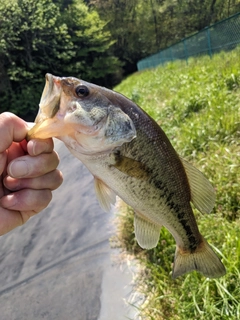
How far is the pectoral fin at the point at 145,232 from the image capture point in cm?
172

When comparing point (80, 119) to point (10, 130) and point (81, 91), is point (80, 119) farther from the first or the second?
point (10, 130)

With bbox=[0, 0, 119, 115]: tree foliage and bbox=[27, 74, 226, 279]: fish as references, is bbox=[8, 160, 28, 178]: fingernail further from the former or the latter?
bbox=[0, 0, 119, 115]: tree foliage

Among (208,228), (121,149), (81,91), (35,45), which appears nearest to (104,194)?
(121,149)

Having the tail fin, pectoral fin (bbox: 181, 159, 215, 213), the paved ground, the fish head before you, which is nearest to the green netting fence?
the paved ground

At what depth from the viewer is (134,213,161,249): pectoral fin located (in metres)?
1.72

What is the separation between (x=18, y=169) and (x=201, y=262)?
3.66 feet

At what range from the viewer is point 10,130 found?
1671 mm

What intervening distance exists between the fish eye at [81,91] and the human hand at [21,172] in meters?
0.30

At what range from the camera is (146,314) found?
290 centimetres

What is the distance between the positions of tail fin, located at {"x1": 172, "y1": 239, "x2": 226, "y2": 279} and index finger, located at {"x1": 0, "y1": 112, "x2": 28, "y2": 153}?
1.10 metres

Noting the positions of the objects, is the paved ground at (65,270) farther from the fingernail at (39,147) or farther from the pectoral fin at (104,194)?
the fingernail at (39,147)

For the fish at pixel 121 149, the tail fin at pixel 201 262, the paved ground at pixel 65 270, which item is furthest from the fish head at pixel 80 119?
the paved ground at pixel 65 270

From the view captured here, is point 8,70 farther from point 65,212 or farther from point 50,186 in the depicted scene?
point 50,186

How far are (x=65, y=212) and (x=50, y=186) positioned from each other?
4.13 meters
